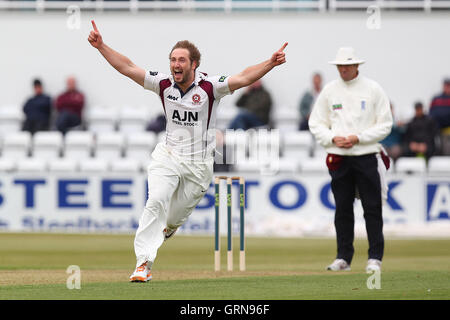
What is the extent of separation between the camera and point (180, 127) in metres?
8.24

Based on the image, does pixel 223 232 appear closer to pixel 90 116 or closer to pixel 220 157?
pixel 220 157

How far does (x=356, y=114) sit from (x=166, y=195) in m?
2.29

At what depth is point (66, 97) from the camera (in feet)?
58.9

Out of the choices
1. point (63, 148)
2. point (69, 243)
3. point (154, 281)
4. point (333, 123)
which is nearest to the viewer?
point (154, 281)

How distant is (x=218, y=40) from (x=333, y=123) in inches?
384

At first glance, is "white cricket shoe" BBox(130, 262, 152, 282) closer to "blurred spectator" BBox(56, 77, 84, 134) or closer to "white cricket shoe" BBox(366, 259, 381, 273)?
"white cricket shoe" BBox(366, 259, 381, 273)

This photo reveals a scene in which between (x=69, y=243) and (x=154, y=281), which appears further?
(x=69, y=243)

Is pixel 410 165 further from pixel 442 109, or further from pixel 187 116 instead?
pixel 187 116

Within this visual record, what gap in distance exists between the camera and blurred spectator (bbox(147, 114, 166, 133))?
682 inches

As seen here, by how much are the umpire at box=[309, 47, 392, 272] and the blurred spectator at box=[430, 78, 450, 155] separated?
306 inches

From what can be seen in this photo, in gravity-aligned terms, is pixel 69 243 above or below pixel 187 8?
below

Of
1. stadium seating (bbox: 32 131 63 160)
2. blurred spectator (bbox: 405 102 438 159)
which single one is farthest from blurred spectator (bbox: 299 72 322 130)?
stadium seating (bbox: 32 131 63 160)
